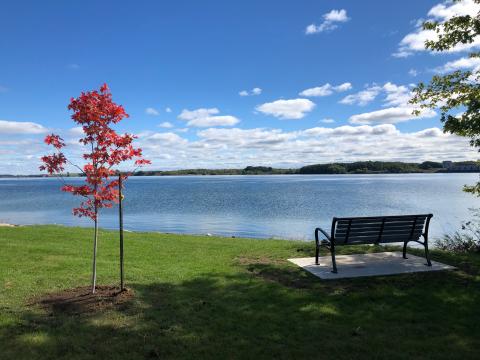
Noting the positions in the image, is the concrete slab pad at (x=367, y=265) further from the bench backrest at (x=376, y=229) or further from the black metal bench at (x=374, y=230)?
the bench backrest at (x=376, y=229)

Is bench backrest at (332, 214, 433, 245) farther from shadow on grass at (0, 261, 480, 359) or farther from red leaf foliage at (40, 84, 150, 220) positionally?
red leaf foliage at (40, 84, 150, 220)

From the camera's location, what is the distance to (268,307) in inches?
231

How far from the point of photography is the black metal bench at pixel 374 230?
26.0 feet

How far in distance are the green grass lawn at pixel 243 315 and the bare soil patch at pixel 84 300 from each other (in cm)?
18

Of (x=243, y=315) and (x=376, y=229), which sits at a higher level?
(x=376, y=229)

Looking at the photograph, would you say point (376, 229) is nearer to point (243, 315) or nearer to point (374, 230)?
point (374, 230)

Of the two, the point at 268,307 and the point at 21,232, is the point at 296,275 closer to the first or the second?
the point at 268,307

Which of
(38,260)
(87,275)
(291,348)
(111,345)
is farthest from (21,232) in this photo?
(291,348)

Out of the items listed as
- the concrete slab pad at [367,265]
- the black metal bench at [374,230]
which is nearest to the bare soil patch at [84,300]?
the concrete slab pad at [367,265]

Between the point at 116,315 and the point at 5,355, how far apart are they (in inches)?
58.5

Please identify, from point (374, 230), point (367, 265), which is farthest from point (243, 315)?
point (367, 265)

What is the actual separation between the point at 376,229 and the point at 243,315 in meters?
4.00

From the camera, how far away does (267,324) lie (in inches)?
203

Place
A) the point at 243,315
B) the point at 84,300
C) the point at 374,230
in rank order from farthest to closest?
the point at 374,230 < the point at 84,300 < the point at 243,315
